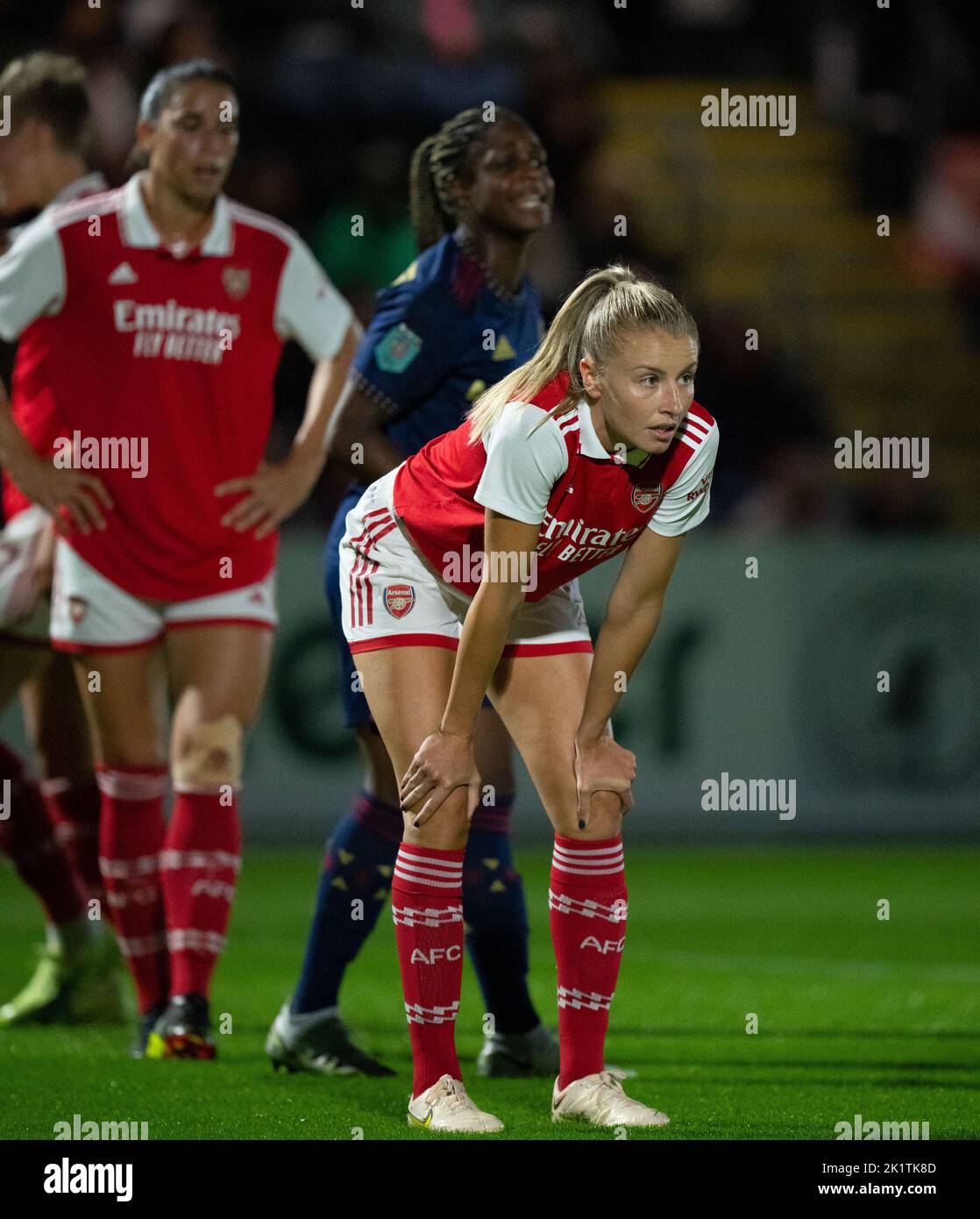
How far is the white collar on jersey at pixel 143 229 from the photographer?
546cm

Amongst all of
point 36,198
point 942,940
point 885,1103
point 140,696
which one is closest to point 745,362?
point 942,940

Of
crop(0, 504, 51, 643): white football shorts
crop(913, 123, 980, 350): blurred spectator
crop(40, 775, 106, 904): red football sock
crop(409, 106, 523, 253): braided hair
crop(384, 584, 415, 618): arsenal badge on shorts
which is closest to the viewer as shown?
crop(384, 584, 415, 618): arsenal badge on shorts

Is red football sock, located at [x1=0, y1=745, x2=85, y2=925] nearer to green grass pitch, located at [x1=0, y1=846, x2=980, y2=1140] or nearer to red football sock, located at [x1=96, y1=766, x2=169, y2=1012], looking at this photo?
green grass pitch, located at [x1=0, y1=846, x2=980, y2=1140]

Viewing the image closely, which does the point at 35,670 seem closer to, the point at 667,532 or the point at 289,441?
the point at 667,532

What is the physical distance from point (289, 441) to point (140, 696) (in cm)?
570

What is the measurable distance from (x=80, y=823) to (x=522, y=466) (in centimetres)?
288

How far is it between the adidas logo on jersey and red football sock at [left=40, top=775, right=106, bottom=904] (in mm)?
1641

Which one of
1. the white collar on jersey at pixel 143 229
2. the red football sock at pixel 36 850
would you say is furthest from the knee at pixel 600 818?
the red football sock at pixel 36 850

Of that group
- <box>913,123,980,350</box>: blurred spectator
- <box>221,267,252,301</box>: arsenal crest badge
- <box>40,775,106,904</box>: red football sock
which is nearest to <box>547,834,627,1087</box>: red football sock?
<box>221,267,252,301</box>: arsenal crest badge

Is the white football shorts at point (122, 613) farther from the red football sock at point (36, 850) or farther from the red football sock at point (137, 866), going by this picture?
the red football sock at point (36, 850)

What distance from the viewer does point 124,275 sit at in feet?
17.8

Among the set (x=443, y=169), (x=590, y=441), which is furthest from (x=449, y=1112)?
(x=443, y=169)

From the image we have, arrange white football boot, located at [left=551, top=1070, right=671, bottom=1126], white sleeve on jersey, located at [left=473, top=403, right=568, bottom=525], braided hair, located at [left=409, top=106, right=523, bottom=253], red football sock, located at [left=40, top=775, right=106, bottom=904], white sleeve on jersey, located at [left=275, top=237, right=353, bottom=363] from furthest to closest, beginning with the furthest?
red football sock, located at [left=40, top=775, right=106, bottom=904], white sleeve on jersey, located at [left=275, top=237, right=353, bottom=363], braided hair, located at [left=409, top=106, right=523, bottom=253], white football boot, located at [left=551, top=1070, right=671, bottom=1126], white sleeve on jersey, located at [left=473, top=403, right=568, bottom=525]

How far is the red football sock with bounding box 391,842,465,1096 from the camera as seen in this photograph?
4.08 meters
